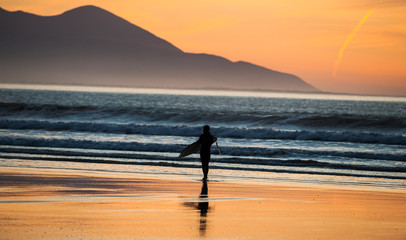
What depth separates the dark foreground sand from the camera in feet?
30.3

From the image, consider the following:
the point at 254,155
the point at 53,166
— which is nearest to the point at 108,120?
the point at 254,155

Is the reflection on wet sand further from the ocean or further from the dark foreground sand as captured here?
the ocean

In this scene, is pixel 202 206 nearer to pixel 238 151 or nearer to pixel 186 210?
pixel 186 210

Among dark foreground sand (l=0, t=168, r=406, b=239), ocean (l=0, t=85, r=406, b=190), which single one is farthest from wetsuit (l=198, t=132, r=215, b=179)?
dark foreground sand (l=0, t=168, r=406, b=239)

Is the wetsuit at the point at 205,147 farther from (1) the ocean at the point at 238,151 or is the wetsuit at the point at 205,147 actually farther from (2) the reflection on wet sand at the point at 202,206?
(2) the reflection on wet sand at the point at 202,206

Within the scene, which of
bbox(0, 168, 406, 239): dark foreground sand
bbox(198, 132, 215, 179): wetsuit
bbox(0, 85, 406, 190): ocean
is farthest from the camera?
bbox(0, 85, 406, 190): ocean

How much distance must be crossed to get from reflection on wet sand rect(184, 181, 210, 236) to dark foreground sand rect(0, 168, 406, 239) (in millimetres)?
18

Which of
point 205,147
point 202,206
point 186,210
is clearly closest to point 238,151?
point 205,147

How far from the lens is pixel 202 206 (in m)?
11.6

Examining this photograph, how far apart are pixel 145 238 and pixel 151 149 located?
17021 millimetres

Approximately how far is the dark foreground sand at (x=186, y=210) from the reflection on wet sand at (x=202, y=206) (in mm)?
18

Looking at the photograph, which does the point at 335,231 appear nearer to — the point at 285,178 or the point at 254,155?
the point at 285,178

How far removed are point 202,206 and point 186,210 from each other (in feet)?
1.94

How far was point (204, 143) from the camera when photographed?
16.6m
